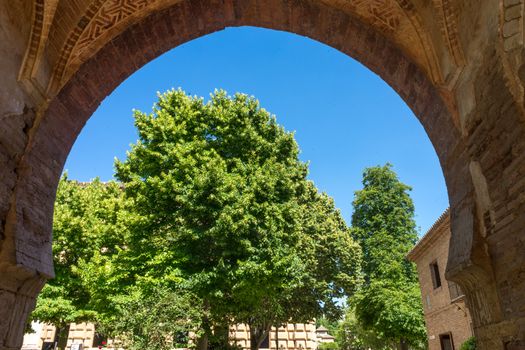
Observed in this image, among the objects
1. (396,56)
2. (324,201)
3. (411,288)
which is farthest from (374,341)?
(396,56)

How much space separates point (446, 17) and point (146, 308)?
10.0 m

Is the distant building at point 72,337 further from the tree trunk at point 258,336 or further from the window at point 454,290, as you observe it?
the window at point 454,290

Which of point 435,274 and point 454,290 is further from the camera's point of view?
point 435,274

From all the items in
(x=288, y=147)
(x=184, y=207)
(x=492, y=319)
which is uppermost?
(x=288, y=147)

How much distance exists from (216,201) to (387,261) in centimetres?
1613

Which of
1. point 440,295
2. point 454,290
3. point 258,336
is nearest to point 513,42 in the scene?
point 454,290

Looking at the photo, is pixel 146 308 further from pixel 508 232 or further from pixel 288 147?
pixel 508 232

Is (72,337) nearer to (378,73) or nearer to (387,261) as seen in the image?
(387,261)

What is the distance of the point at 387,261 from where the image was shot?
25.2 metres

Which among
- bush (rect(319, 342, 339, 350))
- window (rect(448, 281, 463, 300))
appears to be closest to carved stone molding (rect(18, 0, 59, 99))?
window (rect(448, 281, 463, 300))

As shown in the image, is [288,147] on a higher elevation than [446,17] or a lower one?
higher

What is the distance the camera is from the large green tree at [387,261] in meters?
22.1

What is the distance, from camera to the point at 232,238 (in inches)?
494

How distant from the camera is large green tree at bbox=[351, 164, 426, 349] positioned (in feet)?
72.4
